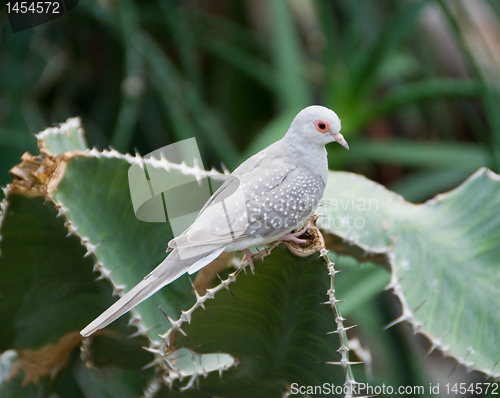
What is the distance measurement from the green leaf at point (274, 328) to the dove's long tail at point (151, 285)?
6cm

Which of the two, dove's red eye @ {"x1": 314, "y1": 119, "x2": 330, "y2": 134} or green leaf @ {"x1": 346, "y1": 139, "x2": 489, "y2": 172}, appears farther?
green leaf @ {"x1": 346, "y1": 139, "x2": 489, "y2": 172}

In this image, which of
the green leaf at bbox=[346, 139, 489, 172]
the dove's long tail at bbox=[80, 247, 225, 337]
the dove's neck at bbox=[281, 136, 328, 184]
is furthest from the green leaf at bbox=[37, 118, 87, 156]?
the green leaf at bbox=[346, 139, 489, 172]

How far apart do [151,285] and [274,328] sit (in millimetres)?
189

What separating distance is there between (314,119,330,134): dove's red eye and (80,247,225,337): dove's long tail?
26 cm

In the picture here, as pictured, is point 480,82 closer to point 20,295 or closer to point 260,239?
point 260,239

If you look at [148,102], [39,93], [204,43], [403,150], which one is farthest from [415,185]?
[39,93]

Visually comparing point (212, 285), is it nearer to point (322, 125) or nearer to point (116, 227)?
point (116, 227)

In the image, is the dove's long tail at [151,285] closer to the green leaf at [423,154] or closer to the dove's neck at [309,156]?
the dove's neck at [309,156]

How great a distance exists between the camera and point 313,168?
0.82 metres

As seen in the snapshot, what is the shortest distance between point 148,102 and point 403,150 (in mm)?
1041

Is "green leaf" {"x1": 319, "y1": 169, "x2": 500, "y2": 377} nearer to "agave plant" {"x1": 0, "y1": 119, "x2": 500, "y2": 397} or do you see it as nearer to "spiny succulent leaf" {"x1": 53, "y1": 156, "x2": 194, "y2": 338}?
"agave plant" {"x1": 0, "y1": 119, "x2": 500, "y2": 397}
